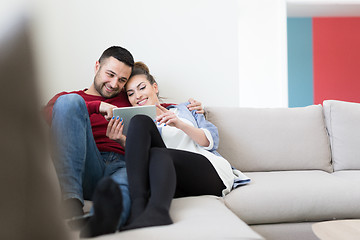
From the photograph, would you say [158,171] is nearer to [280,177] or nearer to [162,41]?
[280,177]

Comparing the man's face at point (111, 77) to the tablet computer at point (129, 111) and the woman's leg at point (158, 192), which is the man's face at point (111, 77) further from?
the woman's leg at point (158, 192)

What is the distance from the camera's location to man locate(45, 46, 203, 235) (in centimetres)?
131

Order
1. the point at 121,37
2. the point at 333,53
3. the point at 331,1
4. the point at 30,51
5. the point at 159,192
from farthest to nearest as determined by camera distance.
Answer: the point at 333,53, the point at 331,1, the point at 121,37, the point at 159,192, the point at 30,51

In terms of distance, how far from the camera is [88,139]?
1537 mm

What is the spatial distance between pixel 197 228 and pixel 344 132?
175 centimetres

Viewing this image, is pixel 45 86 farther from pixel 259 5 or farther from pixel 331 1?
pixel 331 1

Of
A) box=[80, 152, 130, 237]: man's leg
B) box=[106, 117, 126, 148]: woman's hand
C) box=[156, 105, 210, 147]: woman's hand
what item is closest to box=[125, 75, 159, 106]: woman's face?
box=[156, 105, 210, 147]: woman's hand

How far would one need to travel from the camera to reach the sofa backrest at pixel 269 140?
2.37m

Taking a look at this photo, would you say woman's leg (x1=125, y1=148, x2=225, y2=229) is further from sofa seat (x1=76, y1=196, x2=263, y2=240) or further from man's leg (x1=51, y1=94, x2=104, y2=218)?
man's leg (x1=51, y1=94, x2=104, y2=218)

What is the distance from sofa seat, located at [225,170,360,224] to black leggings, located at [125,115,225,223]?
132mm

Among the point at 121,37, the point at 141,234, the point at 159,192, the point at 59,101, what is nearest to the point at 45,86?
the point at 141,234

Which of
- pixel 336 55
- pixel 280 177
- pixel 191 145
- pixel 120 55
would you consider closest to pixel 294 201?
pixel 280 177

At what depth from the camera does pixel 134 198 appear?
125cm

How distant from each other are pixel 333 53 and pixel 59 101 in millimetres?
5833
